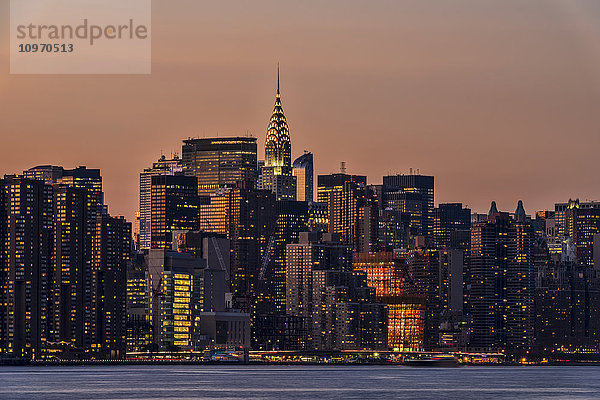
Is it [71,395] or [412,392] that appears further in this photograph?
[412,392]

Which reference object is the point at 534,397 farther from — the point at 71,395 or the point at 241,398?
the point at 71,395

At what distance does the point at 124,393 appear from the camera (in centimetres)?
18438

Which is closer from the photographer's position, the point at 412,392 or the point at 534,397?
the point at 534,397

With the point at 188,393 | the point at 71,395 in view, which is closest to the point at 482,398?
the point at 188,393

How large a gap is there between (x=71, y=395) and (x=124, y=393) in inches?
250

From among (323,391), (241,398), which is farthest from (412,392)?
(241,398)

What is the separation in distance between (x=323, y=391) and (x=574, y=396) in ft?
94.3

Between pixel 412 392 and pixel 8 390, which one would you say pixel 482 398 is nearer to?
pixel 412 392

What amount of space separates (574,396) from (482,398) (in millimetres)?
11916

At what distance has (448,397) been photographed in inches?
7210

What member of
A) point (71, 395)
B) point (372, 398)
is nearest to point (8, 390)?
point (71, 395)

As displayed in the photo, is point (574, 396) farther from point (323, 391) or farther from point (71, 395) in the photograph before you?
point (71, 395)

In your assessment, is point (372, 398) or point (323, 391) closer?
point (372, 398)

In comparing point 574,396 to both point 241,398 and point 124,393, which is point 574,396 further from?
point 124,393
